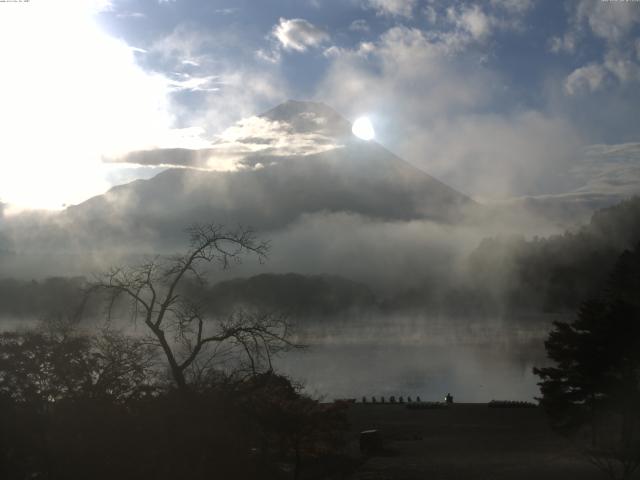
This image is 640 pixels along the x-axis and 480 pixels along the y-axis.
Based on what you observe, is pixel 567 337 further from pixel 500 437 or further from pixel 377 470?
pixel 377 470

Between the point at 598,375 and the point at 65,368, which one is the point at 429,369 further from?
the point at 65,368

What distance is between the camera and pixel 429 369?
104m

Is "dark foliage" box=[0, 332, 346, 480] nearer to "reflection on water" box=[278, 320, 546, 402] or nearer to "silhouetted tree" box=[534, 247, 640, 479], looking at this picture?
"silhouetted tree" box=[534, 247, 640, 479]

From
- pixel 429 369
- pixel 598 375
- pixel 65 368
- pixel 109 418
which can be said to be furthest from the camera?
pixel 429 369

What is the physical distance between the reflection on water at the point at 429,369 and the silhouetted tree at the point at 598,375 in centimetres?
1029

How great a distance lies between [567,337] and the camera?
2841 cm

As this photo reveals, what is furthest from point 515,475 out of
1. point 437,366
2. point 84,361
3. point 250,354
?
point 437,366

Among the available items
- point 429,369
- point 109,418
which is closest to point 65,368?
point 109,418

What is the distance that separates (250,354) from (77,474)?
3.52 m

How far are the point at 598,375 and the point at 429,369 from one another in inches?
3098

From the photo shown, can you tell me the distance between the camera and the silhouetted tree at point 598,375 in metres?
26.0

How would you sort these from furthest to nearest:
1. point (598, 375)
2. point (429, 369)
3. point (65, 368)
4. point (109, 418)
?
point (429, 369) → point (598, 375) → point (65, 368) → point (109, 418)

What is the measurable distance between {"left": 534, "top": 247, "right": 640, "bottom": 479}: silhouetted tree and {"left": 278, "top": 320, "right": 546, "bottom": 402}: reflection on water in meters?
10.3

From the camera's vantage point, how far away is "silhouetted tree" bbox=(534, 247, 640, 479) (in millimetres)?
26047
